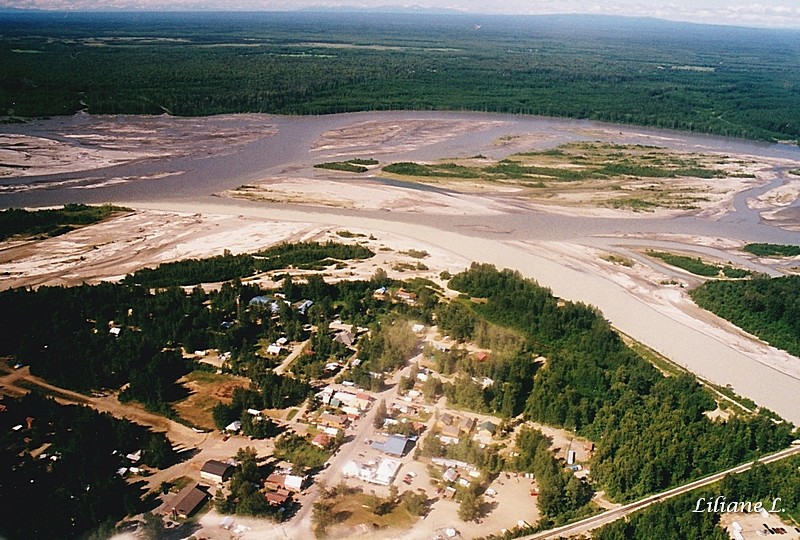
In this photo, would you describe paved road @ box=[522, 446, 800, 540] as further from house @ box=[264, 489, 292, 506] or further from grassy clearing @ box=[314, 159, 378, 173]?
A: grassy clearing @ box=[314, 159, 378, 173]

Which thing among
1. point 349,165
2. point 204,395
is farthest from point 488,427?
point 349,165

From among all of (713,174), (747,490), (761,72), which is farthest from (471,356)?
(761,72)

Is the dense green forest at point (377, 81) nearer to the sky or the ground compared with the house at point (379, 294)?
nearer to the sky

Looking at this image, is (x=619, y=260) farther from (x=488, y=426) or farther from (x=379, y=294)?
(x=488, y=426)

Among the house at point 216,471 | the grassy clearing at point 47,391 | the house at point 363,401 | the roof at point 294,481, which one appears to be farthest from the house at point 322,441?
the grassy clearing at point 47,391

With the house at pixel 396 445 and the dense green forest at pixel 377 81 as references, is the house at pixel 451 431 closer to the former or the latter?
the house at pixel 396 445

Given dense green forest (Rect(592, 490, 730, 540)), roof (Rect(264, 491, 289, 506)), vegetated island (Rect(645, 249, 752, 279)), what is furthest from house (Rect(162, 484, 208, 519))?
vegetated island (Rect(645, 249, 752, 279))

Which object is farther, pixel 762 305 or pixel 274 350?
pixel 762 305
